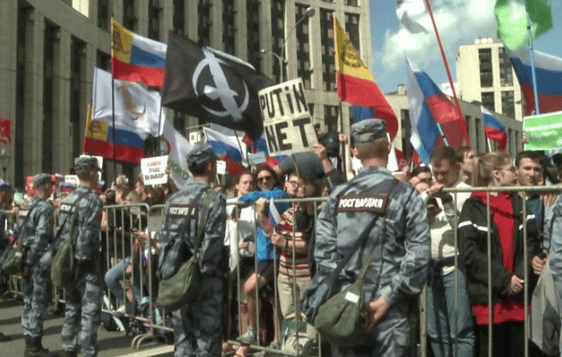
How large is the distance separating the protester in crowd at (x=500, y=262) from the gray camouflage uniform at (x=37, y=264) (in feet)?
13.6

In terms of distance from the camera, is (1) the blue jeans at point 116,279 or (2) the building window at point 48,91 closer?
(1) the blue jeans at point 116,279

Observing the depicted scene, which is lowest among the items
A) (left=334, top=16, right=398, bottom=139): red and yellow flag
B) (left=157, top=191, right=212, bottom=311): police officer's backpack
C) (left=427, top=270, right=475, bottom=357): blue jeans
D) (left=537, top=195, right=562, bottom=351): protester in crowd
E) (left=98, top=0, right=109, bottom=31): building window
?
(left=427, top=270, right=475, bottom=357): blue jeans

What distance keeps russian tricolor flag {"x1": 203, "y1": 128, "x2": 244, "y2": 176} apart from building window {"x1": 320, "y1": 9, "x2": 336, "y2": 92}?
58057 millimetres

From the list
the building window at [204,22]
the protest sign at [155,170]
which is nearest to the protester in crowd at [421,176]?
the protest sign at [155,170]

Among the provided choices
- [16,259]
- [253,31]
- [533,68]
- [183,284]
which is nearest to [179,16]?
[253,31]

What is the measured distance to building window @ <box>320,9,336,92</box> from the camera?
6912 cm

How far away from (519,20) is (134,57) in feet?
20.2

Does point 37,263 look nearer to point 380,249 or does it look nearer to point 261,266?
point 261,266

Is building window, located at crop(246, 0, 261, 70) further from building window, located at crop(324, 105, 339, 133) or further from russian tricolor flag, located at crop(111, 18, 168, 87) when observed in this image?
russian tricolor flag, located at crop(111, 18, 168, 87)

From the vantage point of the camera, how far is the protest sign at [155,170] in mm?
9812

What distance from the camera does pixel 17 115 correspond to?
113ft

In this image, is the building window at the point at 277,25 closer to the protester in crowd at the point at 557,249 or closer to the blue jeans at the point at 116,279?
the blue jeans at the point at 116,279

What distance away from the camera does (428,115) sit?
951 centimetres

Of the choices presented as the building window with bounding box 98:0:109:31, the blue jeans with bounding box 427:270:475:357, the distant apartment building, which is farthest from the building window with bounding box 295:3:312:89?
the blue jeans with bounding box 427:270:475:357
